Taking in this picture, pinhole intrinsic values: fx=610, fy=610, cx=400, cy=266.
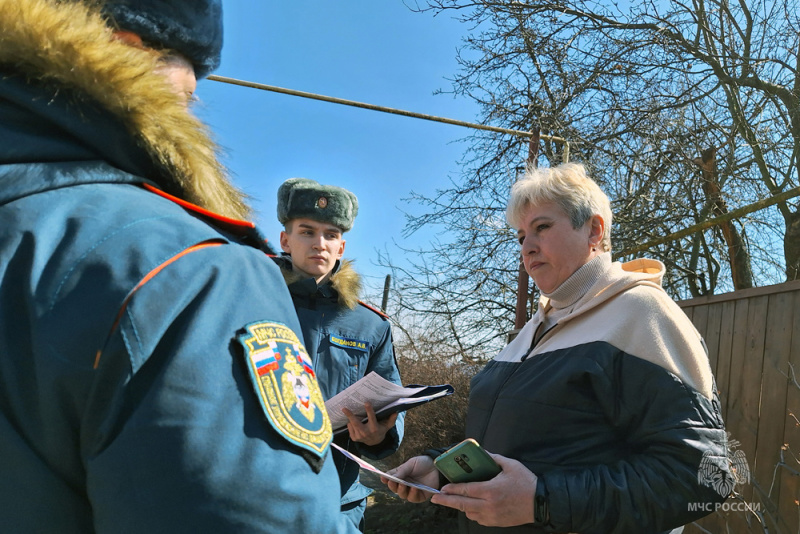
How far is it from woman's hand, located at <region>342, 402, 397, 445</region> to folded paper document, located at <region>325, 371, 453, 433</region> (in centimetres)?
2

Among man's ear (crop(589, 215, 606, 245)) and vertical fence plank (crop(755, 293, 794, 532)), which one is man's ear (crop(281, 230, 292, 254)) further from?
vertical fence plank (crop(755, 293, 794, 532))

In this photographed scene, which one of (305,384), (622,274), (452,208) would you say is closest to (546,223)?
(622,274)

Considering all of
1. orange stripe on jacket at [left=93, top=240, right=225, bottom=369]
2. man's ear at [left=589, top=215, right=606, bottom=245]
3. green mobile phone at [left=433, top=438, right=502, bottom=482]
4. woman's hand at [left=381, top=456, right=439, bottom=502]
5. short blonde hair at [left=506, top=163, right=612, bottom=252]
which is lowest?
woman's hand at [left=381, top=456, right=439, bottom=502]

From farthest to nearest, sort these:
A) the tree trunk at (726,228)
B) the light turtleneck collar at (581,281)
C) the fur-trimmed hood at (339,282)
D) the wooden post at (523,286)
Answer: the wooden post at (523,286), the tree trunk at (726,228), the fur-trimmed hood at (339,282), the light turtleneck collar at (581,281)

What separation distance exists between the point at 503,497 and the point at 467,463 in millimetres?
136

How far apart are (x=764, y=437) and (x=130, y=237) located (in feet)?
12.0

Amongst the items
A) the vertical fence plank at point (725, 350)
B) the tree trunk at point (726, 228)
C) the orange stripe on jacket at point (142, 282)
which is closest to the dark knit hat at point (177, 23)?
the orange stripe on jacket at point (142, 282)

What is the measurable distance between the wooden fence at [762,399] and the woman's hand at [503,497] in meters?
1.89

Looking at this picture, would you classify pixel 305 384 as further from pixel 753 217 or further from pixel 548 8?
pixel 548 8

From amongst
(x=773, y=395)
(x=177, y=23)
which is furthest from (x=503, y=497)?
(x=773, y=395)

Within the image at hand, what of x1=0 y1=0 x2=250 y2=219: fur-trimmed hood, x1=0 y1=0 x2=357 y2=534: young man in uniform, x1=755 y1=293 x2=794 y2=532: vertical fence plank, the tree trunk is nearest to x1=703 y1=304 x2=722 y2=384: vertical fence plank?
x1=755 y1=293 x2=794 y2=532: vertical fence plank

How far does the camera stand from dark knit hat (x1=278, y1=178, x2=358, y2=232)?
322cm

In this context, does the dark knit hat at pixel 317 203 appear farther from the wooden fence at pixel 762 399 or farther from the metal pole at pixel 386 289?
the metal pole at pixel 386 289

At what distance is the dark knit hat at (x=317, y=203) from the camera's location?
3.22 metres
